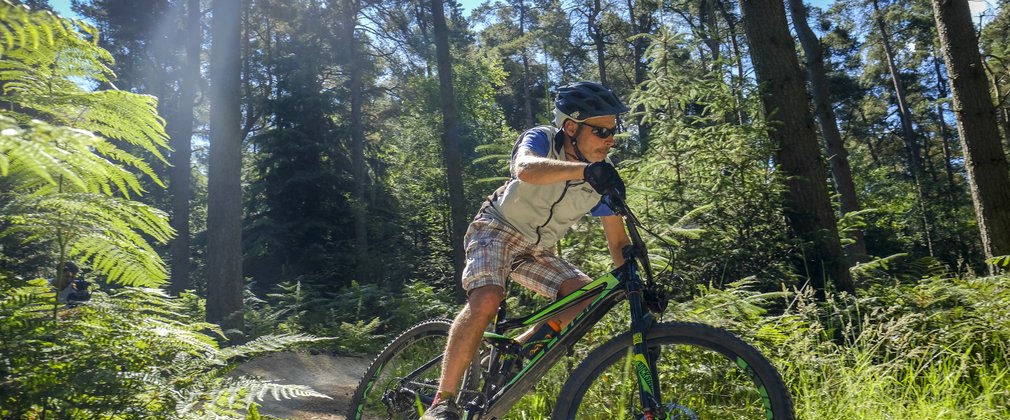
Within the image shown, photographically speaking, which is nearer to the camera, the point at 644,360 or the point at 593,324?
the point at 644,360

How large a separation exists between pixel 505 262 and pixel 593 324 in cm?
52

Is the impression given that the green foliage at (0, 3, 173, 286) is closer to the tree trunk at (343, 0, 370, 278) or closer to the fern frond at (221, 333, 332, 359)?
the fern frond at (221, 333, 332, 359)

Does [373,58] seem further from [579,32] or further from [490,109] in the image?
[579,32]

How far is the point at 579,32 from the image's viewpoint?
106 feet

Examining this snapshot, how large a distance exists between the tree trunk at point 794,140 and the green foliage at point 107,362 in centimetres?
514

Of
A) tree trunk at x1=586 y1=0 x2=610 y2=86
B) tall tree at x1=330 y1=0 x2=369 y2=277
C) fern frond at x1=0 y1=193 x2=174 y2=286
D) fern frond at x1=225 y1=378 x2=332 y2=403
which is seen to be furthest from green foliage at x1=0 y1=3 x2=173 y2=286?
tree trunk at x1=586 y1=0 x2=610 y2=86

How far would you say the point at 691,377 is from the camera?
3.63 metres

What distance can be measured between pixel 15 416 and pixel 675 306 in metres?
3.63

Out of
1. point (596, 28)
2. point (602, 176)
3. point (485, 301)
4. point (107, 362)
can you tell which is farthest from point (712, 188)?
point (596, 28)

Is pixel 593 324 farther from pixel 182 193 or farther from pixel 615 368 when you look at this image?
pixel 182 193

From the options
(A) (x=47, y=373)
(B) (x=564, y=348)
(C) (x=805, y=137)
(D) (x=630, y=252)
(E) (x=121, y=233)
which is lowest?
(B) (x=564, y=348)

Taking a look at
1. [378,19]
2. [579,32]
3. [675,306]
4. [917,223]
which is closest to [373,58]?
[378,19]

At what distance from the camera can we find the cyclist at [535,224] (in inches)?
126

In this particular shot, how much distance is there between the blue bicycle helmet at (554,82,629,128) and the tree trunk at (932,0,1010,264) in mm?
6036
